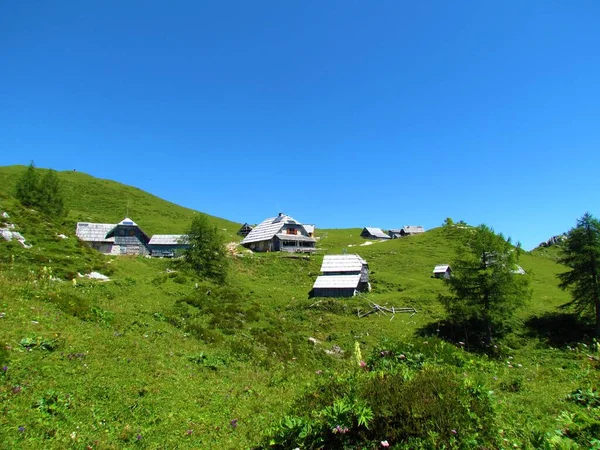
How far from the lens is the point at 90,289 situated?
880 inches

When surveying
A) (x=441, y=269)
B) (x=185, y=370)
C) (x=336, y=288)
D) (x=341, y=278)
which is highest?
(x=441, y=269)

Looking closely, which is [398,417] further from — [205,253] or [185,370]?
[205,253]

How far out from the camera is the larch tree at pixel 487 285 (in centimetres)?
3475

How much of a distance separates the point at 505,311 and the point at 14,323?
122ft

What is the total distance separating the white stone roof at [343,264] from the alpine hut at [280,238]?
24205 mm

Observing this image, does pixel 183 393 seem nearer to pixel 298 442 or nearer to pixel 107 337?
pixel 107 337

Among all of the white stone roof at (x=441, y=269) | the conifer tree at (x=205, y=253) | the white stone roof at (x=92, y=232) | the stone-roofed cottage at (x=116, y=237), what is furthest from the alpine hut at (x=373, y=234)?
the conifer tree at (x=205, y=253)

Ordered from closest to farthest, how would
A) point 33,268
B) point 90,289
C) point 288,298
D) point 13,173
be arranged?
point 90,289 → point 33,268 → point 288,298 → point 13,173

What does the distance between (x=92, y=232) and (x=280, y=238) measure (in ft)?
123

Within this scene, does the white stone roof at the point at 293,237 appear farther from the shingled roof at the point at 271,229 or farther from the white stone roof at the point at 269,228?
the white stone roof at the point at 269,228

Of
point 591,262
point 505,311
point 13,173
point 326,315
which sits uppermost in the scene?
point 13,173

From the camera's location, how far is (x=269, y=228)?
87.2m

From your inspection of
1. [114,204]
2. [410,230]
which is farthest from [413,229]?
[114,204]

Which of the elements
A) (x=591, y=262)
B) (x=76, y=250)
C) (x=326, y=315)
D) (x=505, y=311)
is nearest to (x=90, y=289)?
(x=76, y=250)
